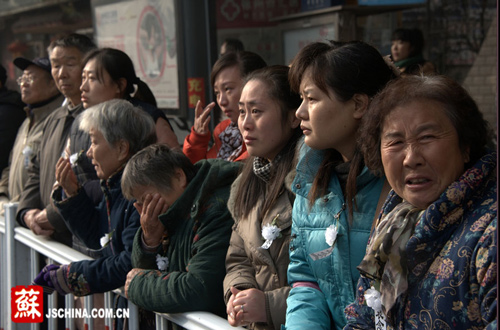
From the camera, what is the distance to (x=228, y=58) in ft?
12.8

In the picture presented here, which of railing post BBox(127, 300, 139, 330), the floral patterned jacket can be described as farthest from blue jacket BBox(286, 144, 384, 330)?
railing post BBox(127, 300, 139, 330)

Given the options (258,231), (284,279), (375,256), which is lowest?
(284,279)

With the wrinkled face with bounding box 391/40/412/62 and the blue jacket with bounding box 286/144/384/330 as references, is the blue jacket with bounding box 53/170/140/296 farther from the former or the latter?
the wrinkled face with bounding box 391/40/412/62

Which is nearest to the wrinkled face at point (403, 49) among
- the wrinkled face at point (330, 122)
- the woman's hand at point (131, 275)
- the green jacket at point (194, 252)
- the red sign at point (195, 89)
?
the red sign at point (195, 89)

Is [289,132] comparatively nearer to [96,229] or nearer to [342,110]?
[342,110]

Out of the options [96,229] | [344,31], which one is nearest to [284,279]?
[96,229]

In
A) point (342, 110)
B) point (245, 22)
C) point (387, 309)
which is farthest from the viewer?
point (245, 22)

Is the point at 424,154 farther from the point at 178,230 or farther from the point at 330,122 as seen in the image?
the point at 178,230

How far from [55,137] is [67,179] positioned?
33.4 inches

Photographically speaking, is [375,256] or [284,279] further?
[284,279]

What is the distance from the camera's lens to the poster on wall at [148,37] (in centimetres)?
567

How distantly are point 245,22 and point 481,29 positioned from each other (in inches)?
123

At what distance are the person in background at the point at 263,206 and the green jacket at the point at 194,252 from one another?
4.9 inches

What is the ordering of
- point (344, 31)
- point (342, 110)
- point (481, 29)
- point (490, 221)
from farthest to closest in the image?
1. point (481, 29)
2. point (344, 31)
3. point (342, 110)
4. point (490, 221)
